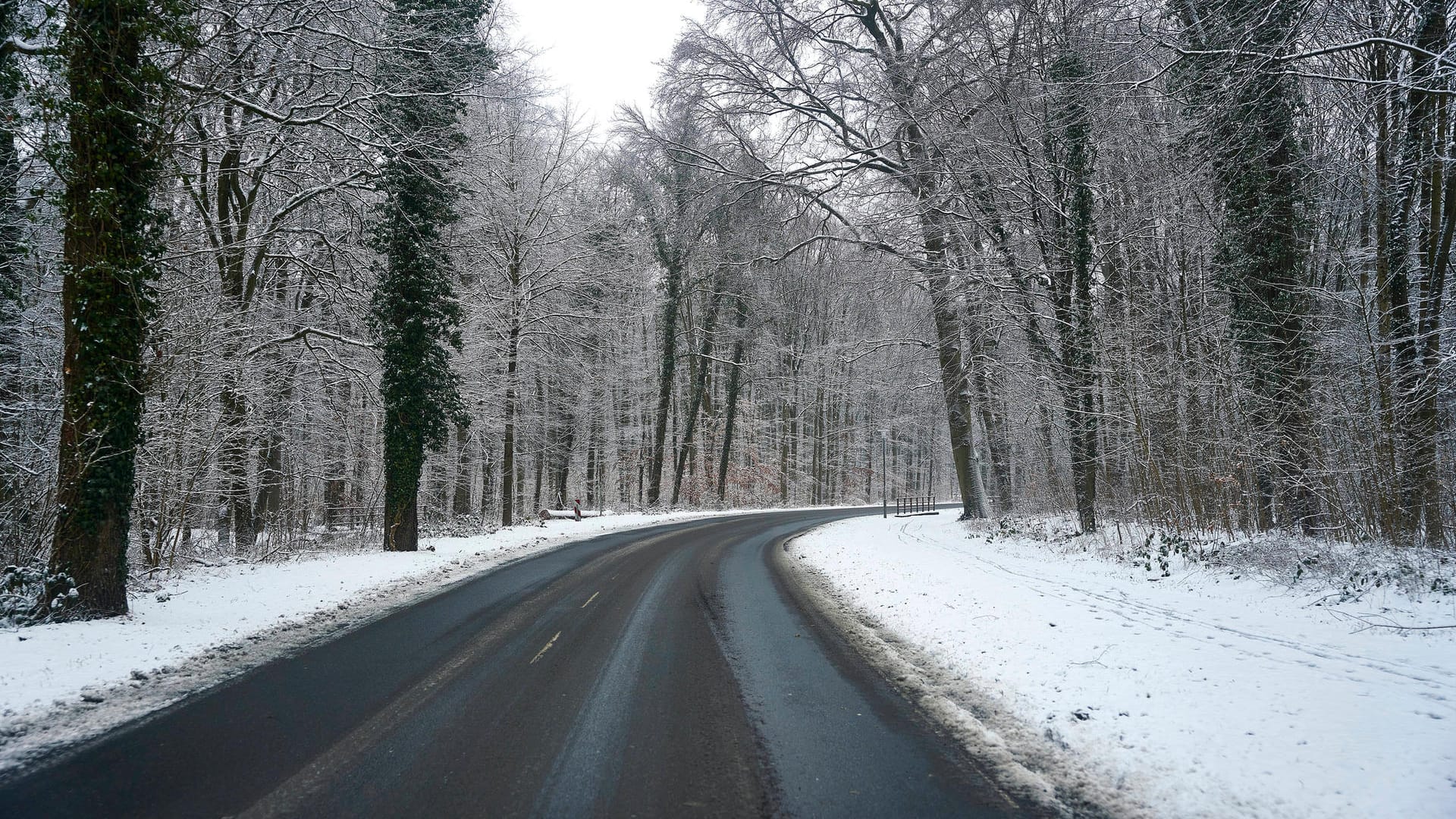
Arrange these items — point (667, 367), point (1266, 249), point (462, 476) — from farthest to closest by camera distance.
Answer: point (667, 367) → point (462, 476) → point (1266, 249)

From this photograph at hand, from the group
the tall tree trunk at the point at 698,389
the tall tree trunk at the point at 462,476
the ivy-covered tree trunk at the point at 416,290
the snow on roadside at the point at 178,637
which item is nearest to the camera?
the snow on roadside at the point at 178,637

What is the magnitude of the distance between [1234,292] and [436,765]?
1218 centimetres

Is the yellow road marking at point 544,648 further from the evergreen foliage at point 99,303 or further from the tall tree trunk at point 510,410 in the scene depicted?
the tall tree trunk at point 510,410

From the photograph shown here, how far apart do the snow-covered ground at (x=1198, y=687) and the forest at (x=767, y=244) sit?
9.58 ft

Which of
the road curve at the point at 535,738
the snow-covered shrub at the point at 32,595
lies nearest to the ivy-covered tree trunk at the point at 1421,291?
the road curve at the point at 535,738

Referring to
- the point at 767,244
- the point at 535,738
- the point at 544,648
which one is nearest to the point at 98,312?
the point at 544,648

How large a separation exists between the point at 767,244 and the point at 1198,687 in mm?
14917

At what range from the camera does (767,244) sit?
18047 mm

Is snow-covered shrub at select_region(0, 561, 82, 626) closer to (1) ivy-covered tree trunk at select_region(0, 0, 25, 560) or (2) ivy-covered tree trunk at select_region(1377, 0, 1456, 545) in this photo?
(1) ivy-covered tree trunk at select_region(0, 0, 25, 560)

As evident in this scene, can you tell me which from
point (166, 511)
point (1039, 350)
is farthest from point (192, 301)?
point (1039, 350)

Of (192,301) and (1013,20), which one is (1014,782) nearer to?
(192,301)

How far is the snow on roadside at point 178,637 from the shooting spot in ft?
15.1

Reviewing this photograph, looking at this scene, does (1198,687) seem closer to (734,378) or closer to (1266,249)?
(1266,249)

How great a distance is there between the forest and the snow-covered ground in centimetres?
292
